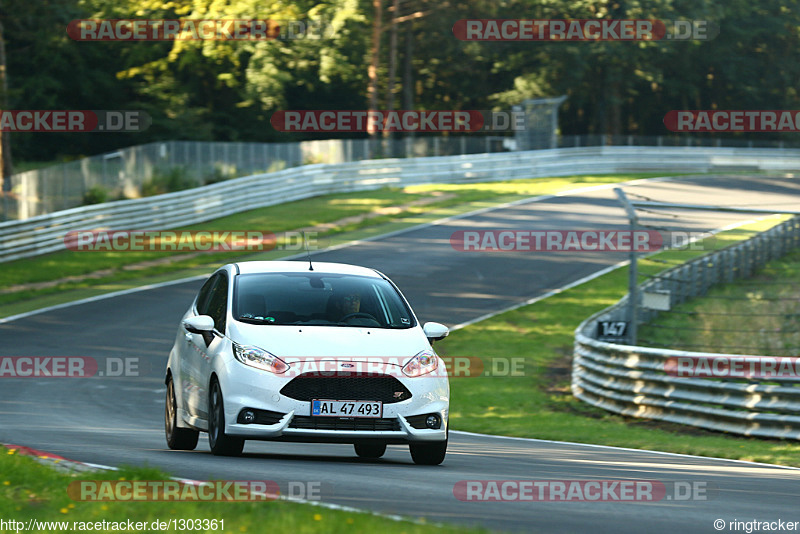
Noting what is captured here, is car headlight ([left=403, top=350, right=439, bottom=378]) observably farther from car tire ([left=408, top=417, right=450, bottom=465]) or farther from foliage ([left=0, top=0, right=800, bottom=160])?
foliage ([left=0, top=0, right=800, bottom=160])

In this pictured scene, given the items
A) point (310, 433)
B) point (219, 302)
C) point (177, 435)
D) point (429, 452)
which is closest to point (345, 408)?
point (310, 433)

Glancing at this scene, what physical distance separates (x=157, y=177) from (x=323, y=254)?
9.07m

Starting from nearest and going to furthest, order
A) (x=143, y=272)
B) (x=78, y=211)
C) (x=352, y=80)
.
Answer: (x=143, y=272) → (x=78, y=211) → (x=352, y=80)

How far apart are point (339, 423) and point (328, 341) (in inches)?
26.1

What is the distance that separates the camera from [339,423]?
875 centimetres

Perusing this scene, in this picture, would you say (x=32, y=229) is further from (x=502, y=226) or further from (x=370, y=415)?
(x=370, y=415)

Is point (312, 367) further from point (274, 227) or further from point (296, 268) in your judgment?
point (274, 227)

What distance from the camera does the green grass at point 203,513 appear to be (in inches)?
230

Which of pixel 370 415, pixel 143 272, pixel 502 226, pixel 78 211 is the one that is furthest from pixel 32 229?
pixel 370 415

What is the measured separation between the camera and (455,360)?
20172 mm

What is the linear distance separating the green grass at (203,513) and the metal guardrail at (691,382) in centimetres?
911

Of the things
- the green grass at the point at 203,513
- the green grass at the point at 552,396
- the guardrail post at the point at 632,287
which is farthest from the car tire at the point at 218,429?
the guardrail post at the point at 632,287

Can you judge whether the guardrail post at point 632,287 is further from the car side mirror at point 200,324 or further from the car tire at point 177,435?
the car side mirror at point 200,324

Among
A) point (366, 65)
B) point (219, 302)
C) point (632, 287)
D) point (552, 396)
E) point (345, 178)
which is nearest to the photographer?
point (219, 302)
